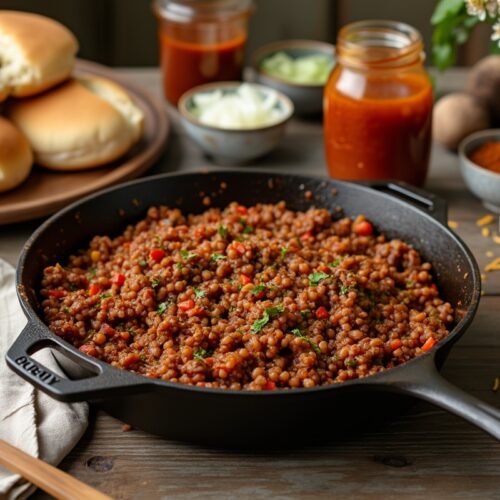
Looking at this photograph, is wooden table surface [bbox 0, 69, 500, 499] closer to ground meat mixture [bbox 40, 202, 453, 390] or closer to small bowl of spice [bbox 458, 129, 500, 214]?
ground meat mixture [bbox 40, 202, 453, 390]

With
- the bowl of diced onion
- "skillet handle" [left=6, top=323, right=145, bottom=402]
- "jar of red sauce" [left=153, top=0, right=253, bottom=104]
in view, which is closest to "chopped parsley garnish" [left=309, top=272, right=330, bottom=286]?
"skillet handle" [left=6, top=323, right=145, bottom=402]

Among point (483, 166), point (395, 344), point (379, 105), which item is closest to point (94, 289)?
point (395, 344)

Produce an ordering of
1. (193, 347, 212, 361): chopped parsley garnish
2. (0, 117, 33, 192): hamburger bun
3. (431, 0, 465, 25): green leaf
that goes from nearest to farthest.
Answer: (193, 347, 212, 361): chopped parsley garnish → (0, 117, 33, 192): hamburger bun → (431, 0, 465, 25): green leaf

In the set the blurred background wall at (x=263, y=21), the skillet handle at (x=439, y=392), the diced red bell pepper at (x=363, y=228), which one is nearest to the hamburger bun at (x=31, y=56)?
the diced red bell pepper at (x=363, y=228)

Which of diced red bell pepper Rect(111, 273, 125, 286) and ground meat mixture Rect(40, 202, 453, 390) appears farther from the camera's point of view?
diced red bell pepper Rect(111, 273, 125, 286)

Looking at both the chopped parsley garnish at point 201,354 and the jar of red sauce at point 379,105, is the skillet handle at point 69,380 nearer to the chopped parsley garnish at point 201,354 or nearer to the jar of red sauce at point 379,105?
the chopped parsley garnish at point 201,354

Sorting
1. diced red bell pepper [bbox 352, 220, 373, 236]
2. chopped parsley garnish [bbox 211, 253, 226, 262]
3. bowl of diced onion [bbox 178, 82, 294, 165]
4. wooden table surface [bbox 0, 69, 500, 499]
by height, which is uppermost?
chopped parsley garnish [bbox 211, 253, 226, 262]
